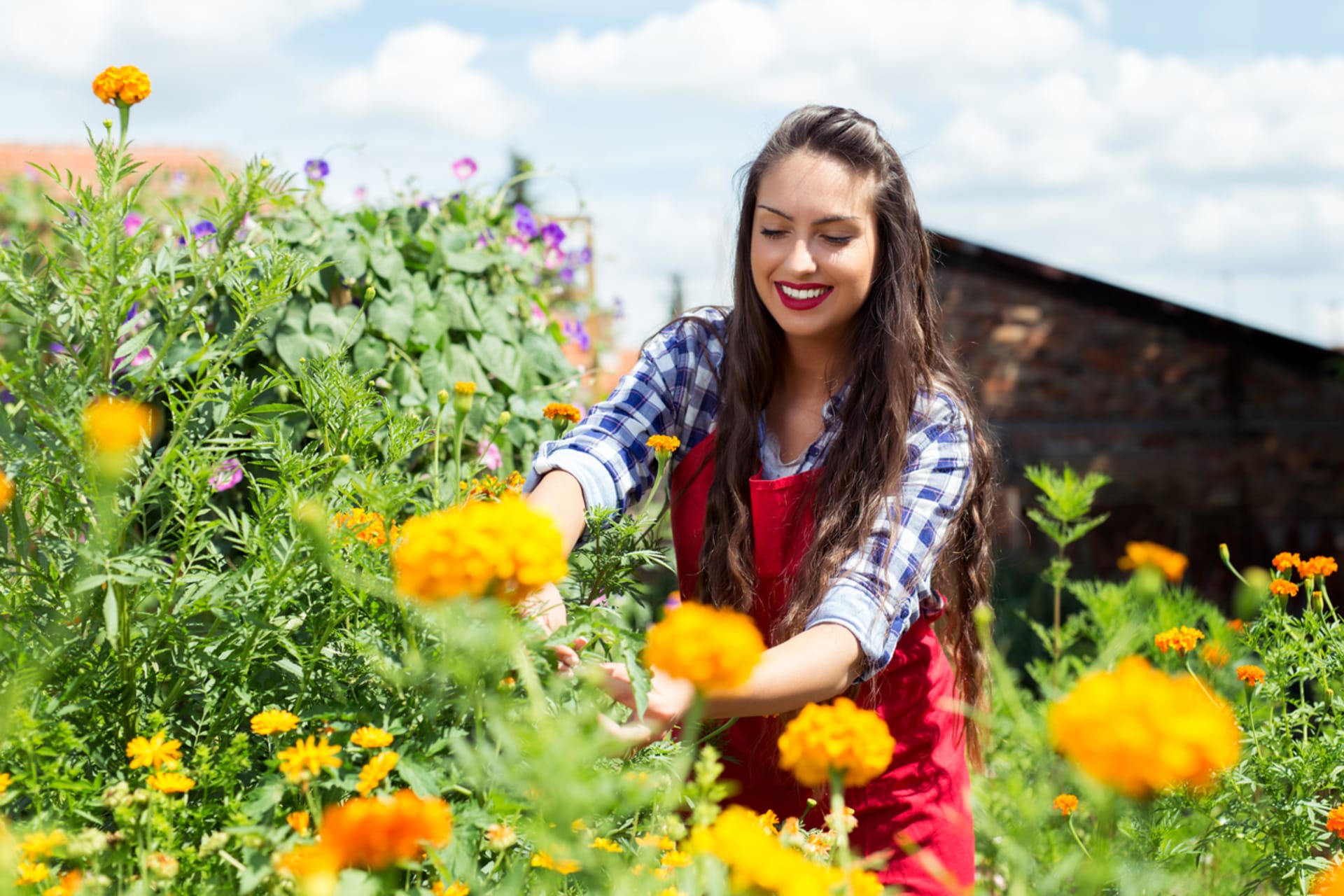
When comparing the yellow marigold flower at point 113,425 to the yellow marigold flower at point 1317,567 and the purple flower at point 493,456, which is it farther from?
the yellow marigold flower at point 1317,567

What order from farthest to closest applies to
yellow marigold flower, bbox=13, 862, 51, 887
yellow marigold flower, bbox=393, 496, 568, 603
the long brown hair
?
1. the long brown hair
2. yellow marigold flower, bbox=13, 862, 51, 887
3. yellow marigold flower, bbox=393, 496, 568, 603

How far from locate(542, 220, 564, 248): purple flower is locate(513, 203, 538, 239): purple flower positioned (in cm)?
6

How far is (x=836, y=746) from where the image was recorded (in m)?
0.83

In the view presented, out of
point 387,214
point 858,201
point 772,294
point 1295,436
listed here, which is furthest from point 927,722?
point 1295,436

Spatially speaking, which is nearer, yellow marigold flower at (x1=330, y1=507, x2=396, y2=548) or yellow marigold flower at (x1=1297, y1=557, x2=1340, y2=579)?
yellow marigold flower at (x1=330, y1=507, x2=396, y2=548)

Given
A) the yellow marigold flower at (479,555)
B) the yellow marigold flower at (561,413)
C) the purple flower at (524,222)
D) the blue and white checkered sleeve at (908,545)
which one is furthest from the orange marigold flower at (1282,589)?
the purple flower at (524,222)

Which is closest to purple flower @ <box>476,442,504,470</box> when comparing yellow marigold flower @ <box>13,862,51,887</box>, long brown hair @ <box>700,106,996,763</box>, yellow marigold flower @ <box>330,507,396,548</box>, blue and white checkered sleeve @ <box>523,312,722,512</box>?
blue and white checkered sleeve @ <box>523,312,722,512</box>

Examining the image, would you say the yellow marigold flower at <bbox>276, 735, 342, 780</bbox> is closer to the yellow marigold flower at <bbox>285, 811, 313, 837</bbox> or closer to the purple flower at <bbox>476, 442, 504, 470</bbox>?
the yellow marigold flower at <bbox>285, 811, 313, 837</bbox>

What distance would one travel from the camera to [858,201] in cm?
181

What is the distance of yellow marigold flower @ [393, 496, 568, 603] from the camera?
0.74 meters

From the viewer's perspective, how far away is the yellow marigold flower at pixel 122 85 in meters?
1.21

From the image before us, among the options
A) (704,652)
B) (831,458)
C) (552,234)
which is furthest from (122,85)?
(552,234)

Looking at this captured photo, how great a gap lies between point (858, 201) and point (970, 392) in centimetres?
40

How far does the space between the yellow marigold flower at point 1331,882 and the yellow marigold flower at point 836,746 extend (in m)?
0.34
